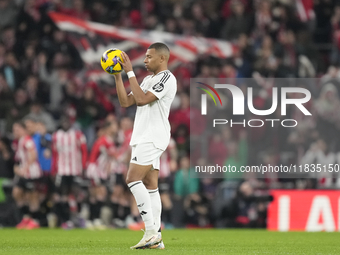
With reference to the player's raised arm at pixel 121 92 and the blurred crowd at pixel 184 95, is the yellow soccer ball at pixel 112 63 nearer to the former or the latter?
the player's raised arm at pixel 121 92

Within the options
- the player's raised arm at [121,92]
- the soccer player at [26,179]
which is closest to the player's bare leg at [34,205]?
the soccer player at [26,179]

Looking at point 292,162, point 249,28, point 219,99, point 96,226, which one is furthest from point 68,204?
point 249,28

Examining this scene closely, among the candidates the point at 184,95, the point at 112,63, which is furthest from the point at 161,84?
the point at 184,95

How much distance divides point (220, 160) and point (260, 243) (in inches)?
178

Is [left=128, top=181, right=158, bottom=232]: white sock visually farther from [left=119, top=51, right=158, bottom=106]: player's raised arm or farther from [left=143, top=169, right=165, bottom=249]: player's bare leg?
[left=119, top=51, right=158, bottom=106]: player's raised arm

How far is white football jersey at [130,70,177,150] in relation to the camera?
7.35m

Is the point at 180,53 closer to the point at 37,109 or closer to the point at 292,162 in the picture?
the point at 37,109

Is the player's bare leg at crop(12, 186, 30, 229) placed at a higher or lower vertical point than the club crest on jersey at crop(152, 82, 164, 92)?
lower

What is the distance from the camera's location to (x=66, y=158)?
14008 millimetres

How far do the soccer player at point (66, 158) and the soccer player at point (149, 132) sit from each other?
6.33 metres

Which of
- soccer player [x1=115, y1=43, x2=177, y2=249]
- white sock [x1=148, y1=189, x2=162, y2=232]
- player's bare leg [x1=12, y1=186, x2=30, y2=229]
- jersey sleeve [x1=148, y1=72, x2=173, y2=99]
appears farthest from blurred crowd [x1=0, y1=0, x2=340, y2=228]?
jersey sleeve [x1=148, y1=72, x2=173, y2=99]

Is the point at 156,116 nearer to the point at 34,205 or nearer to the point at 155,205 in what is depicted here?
the point at 155,205

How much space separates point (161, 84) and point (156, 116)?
14.2 inches

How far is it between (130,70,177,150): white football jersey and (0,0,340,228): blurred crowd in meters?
6.09
